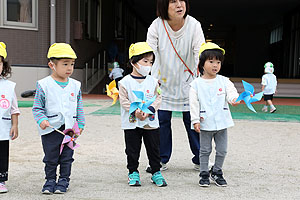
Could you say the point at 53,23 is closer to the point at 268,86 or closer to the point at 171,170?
the point at 268,86

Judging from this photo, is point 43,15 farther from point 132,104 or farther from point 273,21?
Result: point 273,21

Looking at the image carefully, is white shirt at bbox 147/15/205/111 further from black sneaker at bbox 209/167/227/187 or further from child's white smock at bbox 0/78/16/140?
child's white smock at bbox 0/78/16/140

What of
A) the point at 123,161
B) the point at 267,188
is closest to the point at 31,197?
the point at 123,161

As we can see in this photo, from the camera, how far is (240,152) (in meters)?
5.09

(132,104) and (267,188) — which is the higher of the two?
(132,104)

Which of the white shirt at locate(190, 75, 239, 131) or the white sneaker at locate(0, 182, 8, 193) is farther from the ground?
the white shirt at locate(190, 75, 239, 131)

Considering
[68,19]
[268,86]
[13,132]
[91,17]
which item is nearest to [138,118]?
[13,132]

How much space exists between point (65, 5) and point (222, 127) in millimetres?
11640

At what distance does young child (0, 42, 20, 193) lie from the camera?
10.7ft

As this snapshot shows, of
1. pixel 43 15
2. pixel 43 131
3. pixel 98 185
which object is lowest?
pixel 98 185

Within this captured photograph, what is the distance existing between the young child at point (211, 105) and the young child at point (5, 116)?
62.8 inches

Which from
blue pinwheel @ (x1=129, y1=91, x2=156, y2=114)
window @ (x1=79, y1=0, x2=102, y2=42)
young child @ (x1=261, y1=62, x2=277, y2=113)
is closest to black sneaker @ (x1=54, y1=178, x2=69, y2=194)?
blue pinwheel @ (x1=129, y1=91, x2=156, y2=114)

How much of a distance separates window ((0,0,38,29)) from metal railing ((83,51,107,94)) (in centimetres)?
275

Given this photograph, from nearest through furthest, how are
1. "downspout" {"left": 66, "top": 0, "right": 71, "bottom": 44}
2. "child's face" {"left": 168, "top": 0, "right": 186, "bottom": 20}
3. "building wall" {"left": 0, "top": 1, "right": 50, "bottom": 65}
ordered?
"child's face" {"left": 168, "top": 0, "right": 186, "bottom": 20} < "building wall" {"left": 0, "top": 1, "right": 50, "bottom": 65} < "downspout" {"left": 66, "top": 0, "right": 71, "bottom": 44}
